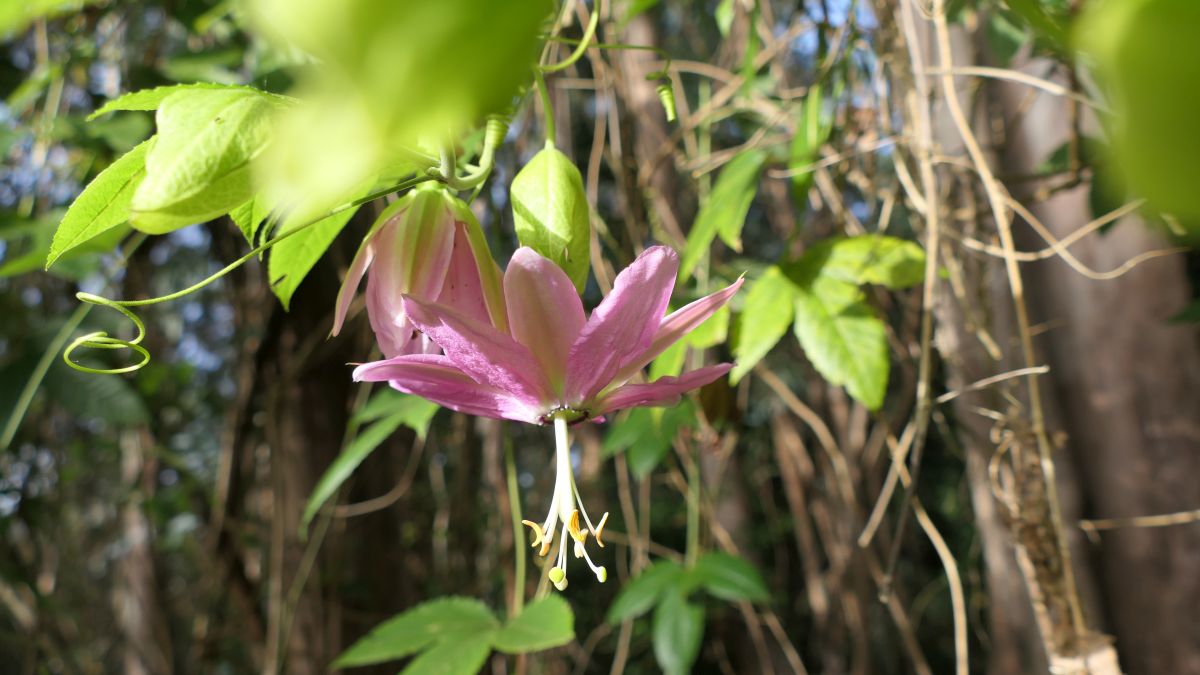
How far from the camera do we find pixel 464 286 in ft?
1.20

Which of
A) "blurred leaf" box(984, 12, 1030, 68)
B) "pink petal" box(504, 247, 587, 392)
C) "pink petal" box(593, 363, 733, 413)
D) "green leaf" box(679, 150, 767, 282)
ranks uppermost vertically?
"blurred leaf" box(984, 12, 1030, 68)

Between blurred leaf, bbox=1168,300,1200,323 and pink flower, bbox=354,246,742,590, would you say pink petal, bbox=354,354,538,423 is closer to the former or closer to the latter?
pink flower, bbox=354,246,742,590

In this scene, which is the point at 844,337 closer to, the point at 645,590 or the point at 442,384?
the point at 442,384

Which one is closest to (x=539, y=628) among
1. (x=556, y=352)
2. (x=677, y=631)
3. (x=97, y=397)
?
(x=677, y=631)

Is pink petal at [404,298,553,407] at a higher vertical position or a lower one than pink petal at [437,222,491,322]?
lower

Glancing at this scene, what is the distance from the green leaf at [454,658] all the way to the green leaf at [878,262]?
1.25ft

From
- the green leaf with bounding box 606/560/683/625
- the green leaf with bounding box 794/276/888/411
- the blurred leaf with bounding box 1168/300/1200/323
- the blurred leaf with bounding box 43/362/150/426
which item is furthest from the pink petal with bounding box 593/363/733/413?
the blurred leaf with bounding box 43/362/150/426

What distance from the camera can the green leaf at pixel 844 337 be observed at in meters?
0.59

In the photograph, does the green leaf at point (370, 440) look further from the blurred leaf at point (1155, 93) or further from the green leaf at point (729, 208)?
the blurred leaf at point (1155, 93)

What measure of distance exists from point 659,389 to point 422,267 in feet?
0.34

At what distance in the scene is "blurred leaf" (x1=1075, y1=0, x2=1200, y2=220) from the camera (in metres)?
0.07

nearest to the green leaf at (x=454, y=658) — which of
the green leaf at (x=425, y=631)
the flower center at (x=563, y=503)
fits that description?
the green leaf at (x=425, y=631)

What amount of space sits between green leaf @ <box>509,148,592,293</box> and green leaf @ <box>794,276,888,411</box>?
0.92 feet

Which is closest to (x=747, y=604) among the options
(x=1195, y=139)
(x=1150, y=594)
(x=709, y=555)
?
(x=709, y=555)
